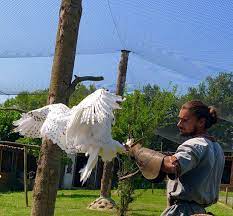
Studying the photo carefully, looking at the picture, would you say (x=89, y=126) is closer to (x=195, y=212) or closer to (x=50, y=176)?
(x=195, y=212)

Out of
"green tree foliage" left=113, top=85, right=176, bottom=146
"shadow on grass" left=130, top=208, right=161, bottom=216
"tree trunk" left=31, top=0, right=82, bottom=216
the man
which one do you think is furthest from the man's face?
"shadow on grass" left=130, top=208, right=161, bottom=216

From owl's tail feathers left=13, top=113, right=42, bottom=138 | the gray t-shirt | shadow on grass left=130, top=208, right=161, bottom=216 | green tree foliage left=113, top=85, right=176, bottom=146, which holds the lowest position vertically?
shadow on grass left=130, top=208, right=161, bottom=216

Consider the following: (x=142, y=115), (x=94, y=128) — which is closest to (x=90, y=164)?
(x=94, y=128)

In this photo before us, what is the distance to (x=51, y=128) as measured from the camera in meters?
3.34

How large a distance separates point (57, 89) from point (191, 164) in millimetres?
1588

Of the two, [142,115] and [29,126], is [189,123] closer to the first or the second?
[29,126]

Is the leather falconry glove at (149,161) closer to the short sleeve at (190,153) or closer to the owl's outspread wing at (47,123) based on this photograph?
the short sleeve at (190,153)

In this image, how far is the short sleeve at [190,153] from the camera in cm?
275

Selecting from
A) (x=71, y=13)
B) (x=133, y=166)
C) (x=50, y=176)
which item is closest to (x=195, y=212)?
(x=50, y=176)

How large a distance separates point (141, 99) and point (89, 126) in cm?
958

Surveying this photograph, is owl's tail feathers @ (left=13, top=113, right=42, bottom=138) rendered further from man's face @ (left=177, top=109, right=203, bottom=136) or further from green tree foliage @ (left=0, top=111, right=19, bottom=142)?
green tree foliage @ (left=0, top=111, right=19, bottom=142)

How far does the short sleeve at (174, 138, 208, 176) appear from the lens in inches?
108

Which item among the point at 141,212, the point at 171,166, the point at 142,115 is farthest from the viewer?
the point at 141,212

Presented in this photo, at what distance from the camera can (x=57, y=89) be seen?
4.12 m
